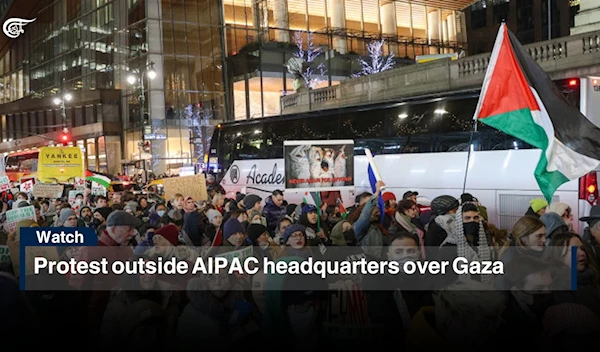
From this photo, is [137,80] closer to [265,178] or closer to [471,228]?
[265,178]

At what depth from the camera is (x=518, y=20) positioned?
2687 inches

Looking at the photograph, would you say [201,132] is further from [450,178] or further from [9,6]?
[9,6]

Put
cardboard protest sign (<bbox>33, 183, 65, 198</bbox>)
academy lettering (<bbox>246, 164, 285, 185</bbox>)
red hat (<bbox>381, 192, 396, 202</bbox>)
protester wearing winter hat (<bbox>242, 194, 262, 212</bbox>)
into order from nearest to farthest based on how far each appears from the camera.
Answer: protester wearing winter hat (<bbox>242, 194, 262, 212</bbox>) → red hat (<bbox>381, 192, 396, 202</bbox>) → cardboard protest sign (<bbox>33, 183, 65, 198</bbox>) → academy lettering (<bbox>246, 164, 285, 185</bbox>)

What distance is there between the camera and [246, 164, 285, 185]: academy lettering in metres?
16.9

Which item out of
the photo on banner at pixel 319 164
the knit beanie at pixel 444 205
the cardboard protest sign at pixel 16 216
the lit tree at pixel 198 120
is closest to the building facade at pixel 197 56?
the lit tree at pixel 198 120

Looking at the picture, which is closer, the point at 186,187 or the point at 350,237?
the point at 350,237

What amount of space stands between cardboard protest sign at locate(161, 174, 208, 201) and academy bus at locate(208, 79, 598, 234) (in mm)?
4312

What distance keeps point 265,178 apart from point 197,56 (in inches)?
1025

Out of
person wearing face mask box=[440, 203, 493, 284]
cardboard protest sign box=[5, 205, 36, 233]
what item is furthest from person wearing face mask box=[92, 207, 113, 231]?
person wearing face mask box=[440, 203, 493, 284]

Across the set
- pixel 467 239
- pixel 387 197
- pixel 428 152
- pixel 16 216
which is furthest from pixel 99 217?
pixel 428 152

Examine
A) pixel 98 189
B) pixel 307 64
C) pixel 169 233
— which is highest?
pixel 307 64

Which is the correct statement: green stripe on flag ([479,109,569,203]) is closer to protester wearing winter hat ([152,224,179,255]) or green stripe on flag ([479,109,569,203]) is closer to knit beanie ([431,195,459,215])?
knit beanie ([431,195,459,215])

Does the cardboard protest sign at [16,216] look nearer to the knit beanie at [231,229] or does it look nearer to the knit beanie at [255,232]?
the knit beanie at [231,229]

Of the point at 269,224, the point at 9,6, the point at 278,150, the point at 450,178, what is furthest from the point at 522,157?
the point at 9,6
